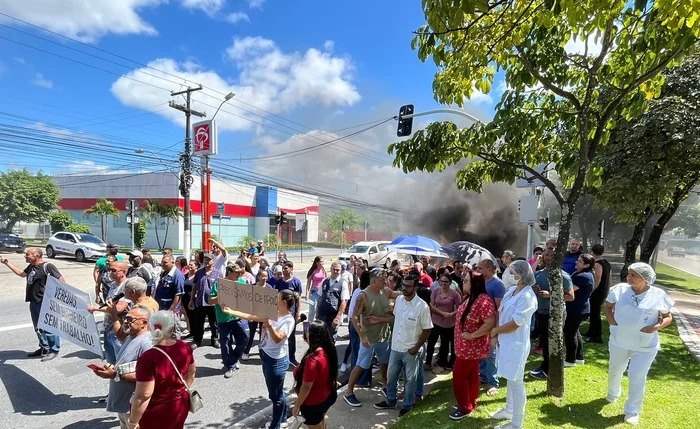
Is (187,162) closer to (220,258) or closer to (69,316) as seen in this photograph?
(220,258)

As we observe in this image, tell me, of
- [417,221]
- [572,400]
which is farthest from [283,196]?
[572,400]

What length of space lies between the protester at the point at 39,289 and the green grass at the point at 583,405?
210 inches

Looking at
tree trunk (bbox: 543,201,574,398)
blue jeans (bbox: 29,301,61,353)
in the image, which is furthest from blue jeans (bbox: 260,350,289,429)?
blue jeans (bbox: 29,301,61,353)

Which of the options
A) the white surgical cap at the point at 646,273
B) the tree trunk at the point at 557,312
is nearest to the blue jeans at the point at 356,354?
the tree trunk at the point at 557,312

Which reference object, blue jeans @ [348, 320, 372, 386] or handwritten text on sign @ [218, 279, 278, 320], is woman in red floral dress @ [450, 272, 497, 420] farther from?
handwritten text on sign @ [218, 279, 278, 320]

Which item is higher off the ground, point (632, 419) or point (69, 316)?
point (69, 316)

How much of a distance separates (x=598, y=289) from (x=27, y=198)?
49.8m

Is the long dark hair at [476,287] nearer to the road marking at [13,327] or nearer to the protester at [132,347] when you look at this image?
the protester at [132,347]

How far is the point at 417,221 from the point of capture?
1305 inches

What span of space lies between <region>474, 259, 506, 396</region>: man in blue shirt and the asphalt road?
2.57 metres

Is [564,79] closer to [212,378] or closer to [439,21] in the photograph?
[439,21]

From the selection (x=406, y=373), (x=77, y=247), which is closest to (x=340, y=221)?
(x=77, y=247)

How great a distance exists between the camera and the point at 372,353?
197 inches

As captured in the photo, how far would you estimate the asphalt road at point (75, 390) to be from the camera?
4367 mm
